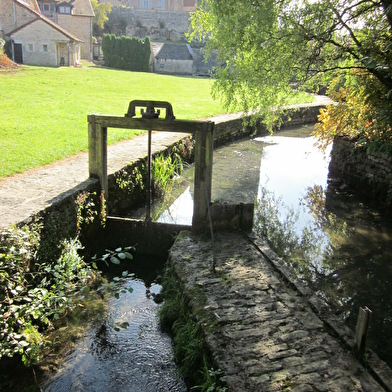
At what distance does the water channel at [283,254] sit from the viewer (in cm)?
449

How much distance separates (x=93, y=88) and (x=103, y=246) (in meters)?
19.0

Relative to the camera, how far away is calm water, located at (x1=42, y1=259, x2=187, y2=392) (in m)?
4.27

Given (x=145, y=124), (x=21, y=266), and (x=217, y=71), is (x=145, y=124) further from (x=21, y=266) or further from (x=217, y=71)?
(x=217, y=71)

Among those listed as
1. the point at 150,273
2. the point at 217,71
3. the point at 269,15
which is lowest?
the point at 150,273

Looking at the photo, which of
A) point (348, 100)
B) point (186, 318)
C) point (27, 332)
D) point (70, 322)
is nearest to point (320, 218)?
point (348, 100)

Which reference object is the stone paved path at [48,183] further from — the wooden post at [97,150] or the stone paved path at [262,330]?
the stone paved path at [262,330]

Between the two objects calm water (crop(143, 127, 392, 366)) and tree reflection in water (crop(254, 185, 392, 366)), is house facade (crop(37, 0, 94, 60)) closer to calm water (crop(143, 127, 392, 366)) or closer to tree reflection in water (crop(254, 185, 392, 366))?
calm water (crop(143, 127, 392, 366))

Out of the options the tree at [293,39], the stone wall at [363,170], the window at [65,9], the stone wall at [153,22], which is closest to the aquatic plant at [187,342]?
the tree at [293,39]

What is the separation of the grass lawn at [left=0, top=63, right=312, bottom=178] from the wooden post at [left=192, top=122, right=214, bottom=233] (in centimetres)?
354

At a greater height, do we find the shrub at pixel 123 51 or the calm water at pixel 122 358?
the shrub at pixel 123 51

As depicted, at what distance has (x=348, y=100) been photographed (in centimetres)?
1162

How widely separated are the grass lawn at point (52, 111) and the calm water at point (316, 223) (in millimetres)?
2512

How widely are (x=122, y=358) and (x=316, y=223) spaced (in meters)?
5.73

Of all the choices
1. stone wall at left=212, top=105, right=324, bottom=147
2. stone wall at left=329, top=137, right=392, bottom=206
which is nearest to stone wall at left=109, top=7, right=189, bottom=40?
stone wall at left=212, top=105, right=324, bottom=147
